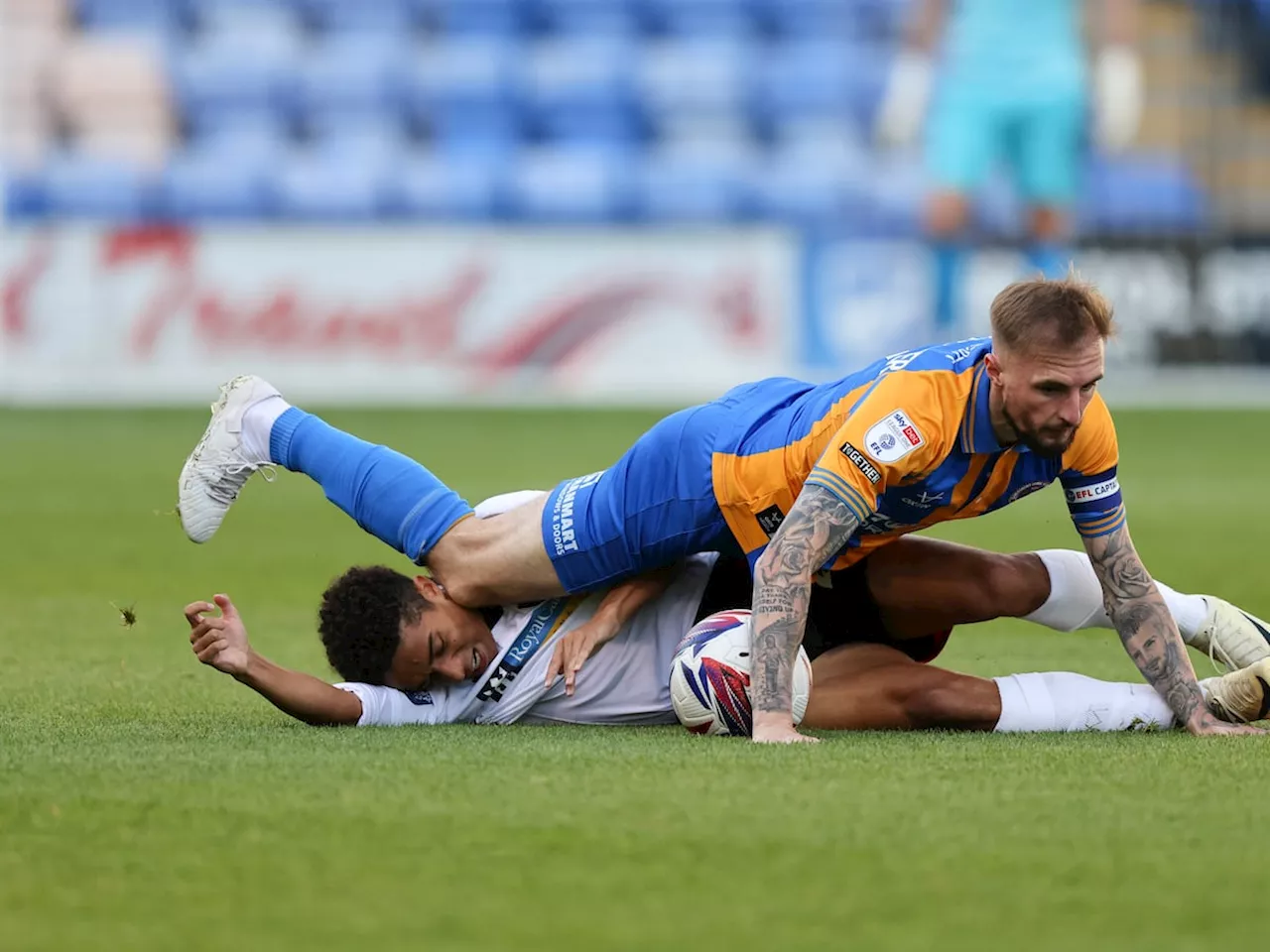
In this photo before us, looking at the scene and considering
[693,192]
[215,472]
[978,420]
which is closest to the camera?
[978,420]

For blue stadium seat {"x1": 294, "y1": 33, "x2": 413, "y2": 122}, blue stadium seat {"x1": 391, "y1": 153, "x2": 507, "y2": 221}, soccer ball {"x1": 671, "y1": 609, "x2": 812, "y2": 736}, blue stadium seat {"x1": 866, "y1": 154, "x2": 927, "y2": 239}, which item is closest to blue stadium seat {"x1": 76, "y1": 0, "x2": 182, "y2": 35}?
blue stadium seat {"x1": 294, "y1": 33, "x2": 413, "y2": 122}

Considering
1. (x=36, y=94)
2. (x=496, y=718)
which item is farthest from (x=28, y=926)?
(x=36, y=94)

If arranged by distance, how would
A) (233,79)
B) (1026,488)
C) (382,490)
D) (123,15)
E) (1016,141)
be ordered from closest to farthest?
(1026,488)
(382,490)
(1016,141)
(233,79)
(123,15)

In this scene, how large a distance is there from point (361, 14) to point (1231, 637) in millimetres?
16118

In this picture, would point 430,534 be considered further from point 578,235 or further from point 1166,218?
point 1166,218

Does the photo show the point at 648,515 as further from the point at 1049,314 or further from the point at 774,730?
the point at 1049,314

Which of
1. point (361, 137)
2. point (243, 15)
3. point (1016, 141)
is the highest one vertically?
point (243, 15)

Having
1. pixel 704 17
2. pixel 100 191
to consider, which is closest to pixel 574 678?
pixel 100 191

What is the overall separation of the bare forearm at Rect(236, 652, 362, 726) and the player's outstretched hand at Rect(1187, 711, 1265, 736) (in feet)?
5.83

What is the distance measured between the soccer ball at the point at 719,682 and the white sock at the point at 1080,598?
2.31 ft

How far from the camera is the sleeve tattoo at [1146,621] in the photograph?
4.07 meters

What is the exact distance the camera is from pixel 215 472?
4.85m

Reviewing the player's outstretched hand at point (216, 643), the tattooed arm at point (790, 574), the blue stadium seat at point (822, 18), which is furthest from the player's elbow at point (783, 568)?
the blue stadium seat at point (822, 18)

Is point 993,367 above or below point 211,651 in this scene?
above
